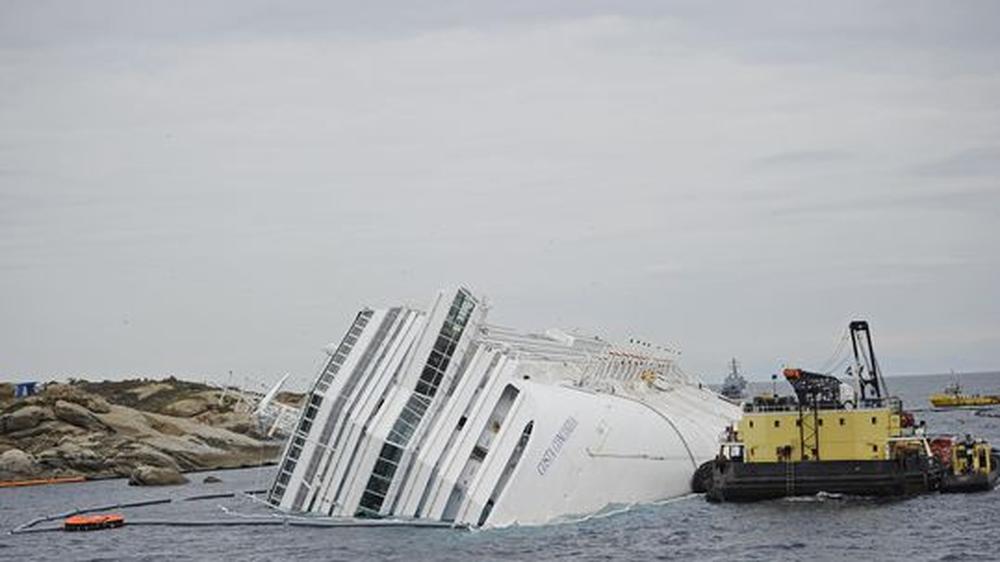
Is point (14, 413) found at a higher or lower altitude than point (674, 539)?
higher

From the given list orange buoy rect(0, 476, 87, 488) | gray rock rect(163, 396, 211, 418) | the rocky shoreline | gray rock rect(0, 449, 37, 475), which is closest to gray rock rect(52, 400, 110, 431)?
the rocky shoreline

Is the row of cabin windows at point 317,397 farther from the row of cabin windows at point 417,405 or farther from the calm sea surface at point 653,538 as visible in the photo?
the row of cabin windows at point 417,405

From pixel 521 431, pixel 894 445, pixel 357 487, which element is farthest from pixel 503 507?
pixel 894 445

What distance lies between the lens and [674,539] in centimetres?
6103

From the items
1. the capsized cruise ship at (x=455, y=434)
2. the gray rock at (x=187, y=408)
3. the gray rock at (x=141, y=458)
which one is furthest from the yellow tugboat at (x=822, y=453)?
the gray rock at (x=187, y=408)

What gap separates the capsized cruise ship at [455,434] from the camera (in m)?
59.8

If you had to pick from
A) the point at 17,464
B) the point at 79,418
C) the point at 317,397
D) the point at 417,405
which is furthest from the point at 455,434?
the point at 79,418

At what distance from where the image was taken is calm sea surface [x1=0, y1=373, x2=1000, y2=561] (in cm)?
5578

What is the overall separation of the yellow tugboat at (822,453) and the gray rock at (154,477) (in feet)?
160

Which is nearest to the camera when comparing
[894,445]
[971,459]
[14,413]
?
[894,445]

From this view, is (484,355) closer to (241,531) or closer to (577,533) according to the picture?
(577,533)

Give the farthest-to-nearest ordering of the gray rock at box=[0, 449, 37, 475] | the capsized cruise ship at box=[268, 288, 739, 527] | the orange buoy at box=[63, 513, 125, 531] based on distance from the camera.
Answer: the gray rock at box=[0, 449, 37, 475] < the orange buoy at box=[63, 513, 125, 531] < the capsized cruise ship at box=[268, 288, 739, 527]

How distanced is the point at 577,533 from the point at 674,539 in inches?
164

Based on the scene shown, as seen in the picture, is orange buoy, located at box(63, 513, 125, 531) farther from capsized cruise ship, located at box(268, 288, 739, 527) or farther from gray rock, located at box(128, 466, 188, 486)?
gray rock, located at box(128, 466, 188, 486)
